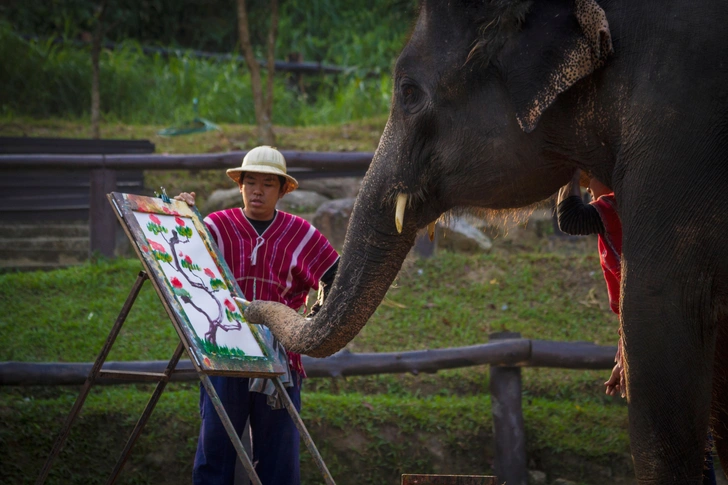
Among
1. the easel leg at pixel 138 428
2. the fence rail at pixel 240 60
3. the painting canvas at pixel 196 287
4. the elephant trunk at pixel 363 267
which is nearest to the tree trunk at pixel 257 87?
the fence rail at pixel 240 60

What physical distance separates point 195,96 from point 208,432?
8826 millimetres

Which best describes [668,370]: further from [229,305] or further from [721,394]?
[229,305]

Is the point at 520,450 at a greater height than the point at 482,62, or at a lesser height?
lesser

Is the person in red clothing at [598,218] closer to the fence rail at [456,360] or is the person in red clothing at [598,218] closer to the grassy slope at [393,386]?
the grassy slope at [393,386]

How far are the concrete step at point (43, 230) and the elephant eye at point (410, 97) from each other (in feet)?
21.2

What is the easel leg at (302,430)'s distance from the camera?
3783 millimetres

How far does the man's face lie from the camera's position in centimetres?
427

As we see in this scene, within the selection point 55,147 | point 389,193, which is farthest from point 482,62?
point 55,147

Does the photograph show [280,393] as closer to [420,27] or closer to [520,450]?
[420,27]

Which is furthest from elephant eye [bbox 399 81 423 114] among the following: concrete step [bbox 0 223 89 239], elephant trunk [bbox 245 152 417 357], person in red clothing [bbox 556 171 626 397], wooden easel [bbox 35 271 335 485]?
concrete step [bbox 0 223 89 239]

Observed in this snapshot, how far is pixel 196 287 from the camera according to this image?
394 centimetres

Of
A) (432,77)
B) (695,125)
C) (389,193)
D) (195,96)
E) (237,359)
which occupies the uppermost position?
(195,96)

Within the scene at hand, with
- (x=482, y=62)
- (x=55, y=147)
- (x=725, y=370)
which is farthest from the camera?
(x=55, y=147)

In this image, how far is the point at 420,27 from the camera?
3135 mm
